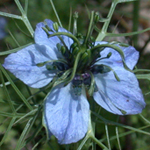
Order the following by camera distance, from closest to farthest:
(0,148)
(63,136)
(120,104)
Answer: (63,136)
(120,104)
(0,148)

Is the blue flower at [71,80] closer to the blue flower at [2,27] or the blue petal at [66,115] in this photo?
the blue petal at [66,115]

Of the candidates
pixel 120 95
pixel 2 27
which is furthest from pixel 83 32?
pixel 120 95

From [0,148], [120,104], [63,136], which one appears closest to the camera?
[63,136]

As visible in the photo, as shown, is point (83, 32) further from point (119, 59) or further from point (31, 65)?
point (31, 65)

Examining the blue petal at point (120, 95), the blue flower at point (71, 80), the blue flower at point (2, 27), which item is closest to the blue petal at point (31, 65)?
the blue flower at point (71, 80)

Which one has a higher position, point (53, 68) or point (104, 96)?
point (53, 68)

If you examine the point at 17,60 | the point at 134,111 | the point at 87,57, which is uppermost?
the point at 17,60

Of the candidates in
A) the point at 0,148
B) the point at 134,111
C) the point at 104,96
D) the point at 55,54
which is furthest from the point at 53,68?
the point at 0,148

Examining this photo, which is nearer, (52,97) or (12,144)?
(52,97)

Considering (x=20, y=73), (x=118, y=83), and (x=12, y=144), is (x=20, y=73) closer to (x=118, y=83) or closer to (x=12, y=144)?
(x=118, y=83)
